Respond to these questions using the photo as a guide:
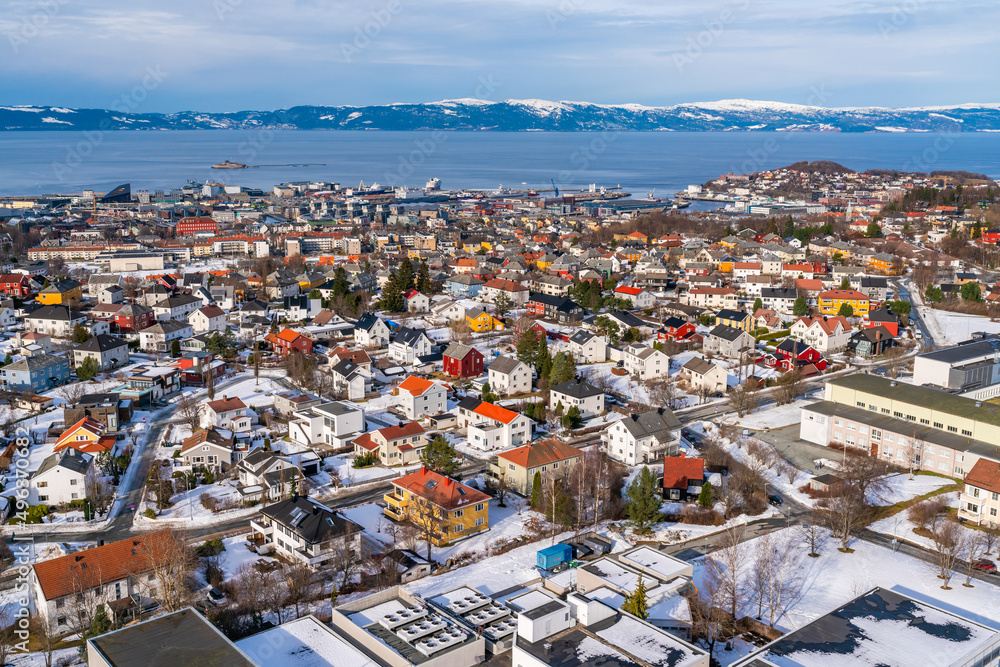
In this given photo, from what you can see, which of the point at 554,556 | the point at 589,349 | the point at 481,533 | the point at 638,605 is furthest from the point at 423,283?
the point at 638,605

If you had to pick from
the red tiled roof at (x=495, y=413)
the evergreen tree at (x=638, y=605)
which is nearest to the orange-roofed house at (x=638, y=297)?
the red tiled roof at (x=495, y=413)

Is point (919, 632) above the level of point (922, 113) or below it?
below

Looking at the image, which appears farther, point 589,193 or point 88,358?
point 589,193

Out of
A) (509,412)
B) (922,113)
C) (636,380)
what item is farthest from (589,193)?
(922,113)

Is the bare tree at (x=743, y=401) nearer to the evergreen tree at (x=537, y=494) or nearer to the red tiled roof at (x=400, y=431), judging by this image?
the evergreen tree at (x=537, y=494)

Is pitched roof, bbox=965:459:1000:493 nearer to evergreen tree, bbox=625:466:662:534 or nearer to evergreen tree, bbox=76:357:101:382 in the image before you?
evergreen tree, bbox=625:466:662:534

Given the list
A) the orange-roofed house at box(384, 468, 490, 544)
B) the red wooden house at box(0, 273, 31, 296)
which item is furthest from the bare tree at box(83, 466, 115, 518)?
the red wooden house at box(0, 273, 31, 296)

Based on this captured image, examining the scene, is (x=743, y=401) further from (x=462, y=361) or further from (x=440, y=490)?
(x=440, y=490)

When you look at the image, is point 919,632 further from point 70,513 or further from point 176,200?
point 176,200

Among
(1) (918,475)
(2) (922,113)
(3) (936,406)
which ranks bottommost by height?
(1) (918,475)
